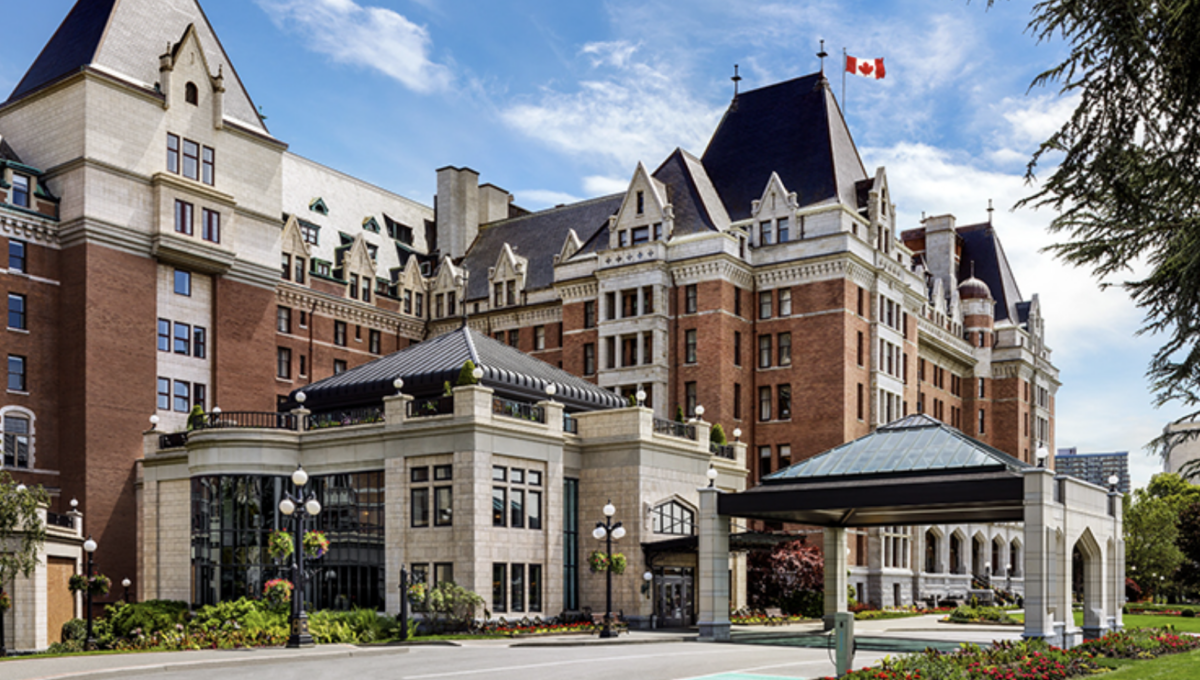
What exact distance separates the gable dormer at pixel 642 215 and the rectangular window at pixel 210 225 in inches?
834

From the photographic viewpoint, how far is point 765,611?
51656 mm

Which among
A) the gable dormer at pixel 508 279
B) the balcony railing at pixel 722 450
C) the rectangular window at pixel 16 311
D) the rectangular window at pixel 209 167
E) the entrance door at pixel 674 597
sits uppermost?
the rectangular window at pixel 209 167

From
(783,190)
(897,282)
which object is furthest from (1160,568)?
(783,190)

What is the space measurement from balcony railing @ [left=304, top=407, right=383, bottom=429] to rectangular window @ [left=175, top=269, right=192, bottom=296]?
1500cm

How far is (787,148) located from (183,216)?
109 ft

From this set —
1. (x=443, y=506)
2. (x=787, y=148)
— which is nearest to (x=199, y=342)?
(x=443, y=506)

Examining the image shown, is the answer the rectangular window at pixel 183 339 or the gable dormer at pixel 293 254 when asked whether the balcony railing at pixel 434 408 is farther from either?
the gable dormer at pixel 293 254

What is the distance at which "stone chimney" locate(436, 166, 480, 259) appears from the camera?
83.2 meters

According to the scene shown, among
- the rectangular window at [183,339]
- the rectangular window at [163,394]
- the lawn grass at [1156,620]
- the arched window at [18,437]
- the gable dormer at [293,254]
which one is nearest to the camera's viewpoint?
the lawn grass at [1156,620]

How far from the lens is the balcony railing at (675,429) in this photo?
47372mm

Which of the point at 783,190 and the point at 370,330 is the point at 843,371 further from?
the point at 370,330

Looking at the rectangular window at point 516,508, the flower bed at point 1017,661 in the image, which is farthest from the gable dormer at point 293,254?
the flower bed at point 1017,661

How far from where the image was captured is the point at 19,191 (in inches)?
2122

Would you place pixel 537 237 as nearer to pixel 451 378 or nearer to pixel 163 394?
pixel 163 394
